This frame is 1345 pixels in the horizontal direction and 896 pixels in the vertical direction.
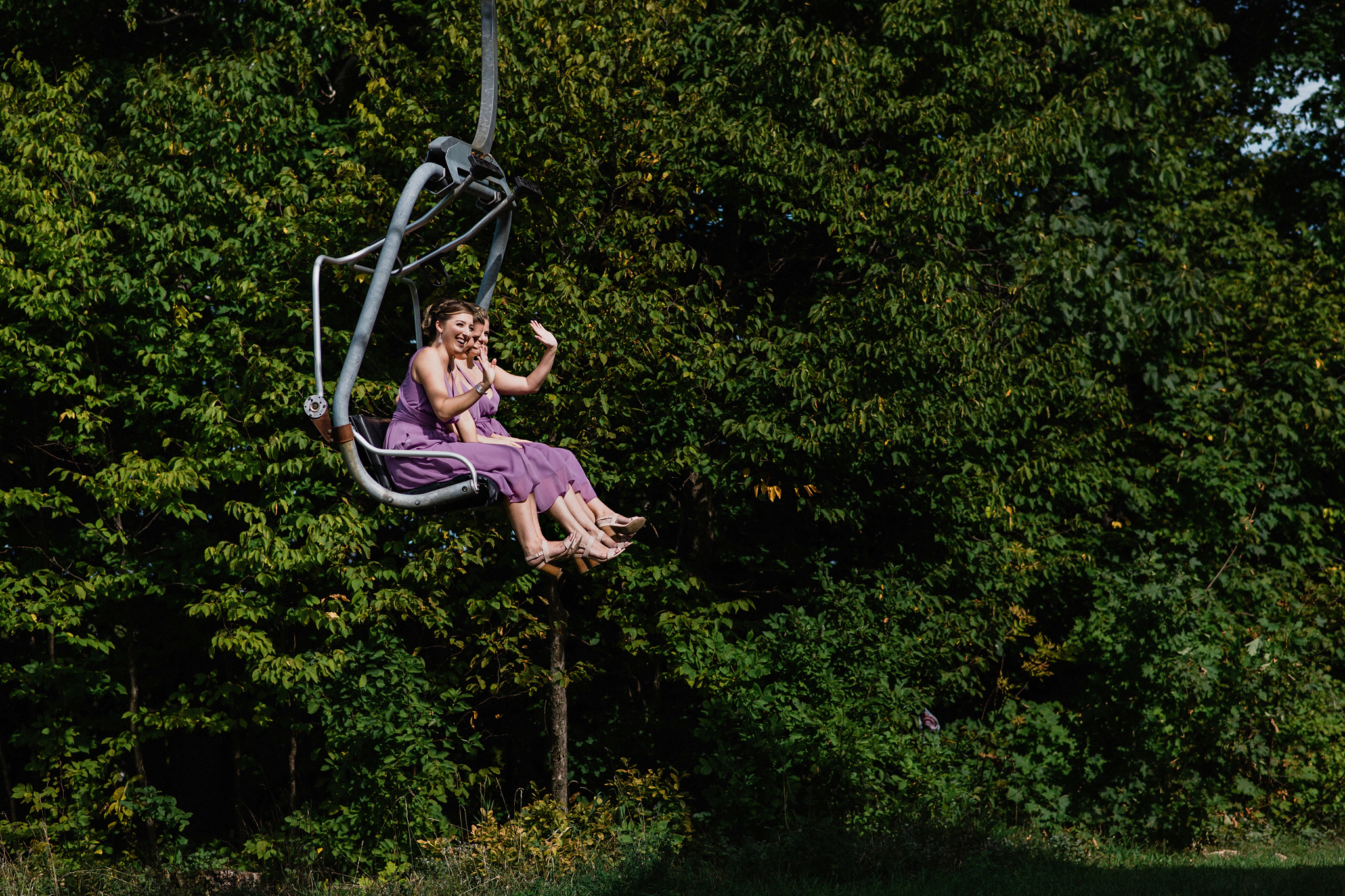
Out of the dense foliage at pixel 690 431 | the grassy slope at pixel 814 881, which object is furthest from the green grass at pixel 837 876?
the dense foliage at pixel 690 431

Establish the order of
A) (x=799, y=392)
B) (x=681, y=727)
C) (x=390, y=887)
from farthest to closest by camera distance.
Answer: (x=681, y=727)
(x=799, y=392)
(x=390, y=887)

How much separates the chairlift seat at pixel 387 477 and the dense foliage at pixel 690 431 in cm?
359

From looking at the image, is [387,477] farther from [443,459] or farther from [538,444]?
[538,444]

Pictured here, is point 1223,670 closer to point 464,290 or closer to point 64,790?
point 464,290

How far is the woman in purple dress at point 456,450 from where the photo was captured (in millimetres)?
4473

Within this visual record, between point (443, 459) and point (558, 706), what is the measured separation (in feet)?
18.8

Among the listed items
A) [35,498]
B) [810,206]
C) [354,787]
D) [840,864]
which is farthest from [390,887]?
[810,206]

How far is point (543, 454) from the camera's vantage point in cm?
464

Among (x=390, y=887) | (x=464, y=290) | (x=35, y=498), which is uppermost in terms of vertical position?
(x=464, y=290)

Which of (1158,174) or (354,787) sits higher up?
(1158,174)

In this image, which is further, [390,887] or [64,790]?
[64,790]

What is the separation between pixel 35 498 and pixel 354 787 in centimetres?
322

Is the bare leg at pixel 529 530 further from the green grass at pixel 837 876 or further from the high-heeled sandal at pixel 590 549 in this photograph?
the green grass at pixel 837 876

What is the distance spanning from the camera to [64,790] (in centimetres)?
968
